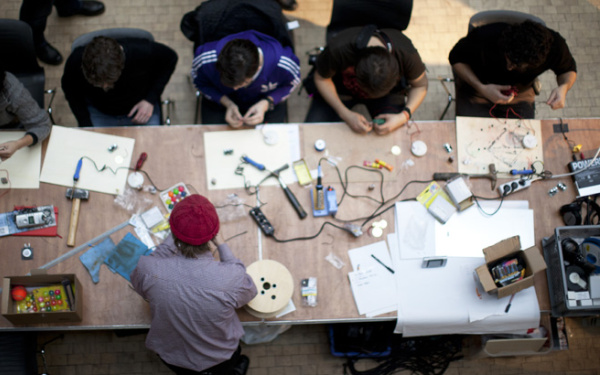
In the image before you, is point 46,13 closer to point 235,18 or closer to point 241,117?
point 235,18

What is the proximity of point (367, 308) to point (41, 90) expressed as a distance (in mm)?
2415

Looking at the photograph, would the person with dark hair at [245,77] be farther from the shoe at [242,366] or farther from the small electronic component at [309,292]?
the shoe at [242,366]

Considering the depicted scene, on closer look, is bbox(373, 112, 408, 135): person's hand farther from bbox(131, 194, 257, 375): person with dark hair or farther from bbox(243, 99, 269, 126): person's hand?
bbox(131, 194, 257, 375): person with dark hair

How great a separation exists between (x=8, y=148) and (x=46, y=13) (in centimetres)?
142

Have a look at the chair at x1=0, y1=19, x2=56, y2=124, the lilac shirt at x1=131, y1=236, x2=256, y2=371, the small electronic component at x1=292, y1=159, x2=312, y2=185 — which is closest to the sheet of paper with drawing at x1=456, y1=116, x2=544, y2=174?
the small electronic component at x1=292, y1=159, x2=312, y2=185

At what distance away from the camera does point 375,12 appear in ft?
9.34

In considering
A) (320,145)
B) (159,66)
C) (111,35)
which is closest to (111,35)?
(111,35)

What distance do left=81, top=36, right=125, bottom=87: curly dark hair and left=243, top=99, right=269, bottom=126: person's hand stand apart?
72cm

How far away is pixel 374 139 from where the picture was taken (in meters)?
2.60

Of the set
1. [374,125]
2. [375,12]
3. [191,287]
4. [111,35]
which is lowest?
[191,287]

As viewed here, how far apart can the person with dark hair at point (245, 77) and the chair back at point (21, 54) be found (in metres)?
0.99

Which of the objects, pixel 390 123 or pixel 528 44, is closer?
pixel 528 44

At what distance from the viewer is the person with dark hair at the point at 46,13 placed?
3.24 m

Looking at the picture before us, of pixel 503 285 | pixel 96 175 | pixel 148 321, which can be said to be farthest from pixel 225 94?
pixel 503 285
